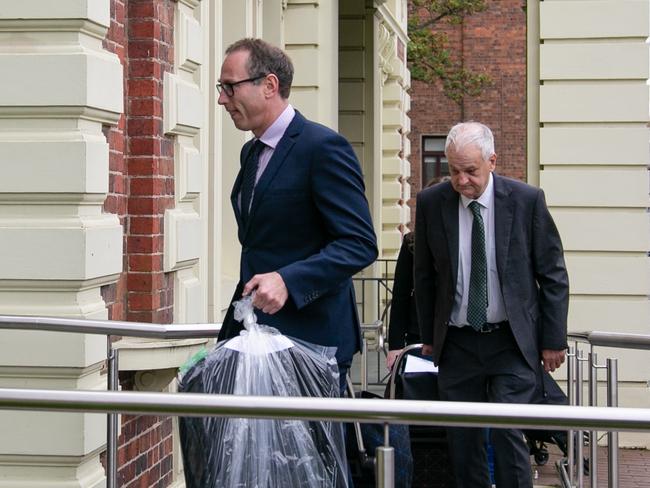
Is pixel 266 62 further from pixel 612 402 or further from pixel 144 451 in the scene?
pixel 144 451

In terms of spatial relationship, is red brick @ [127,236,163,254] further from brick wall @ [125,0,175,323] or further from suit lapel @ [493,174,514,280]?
suit lapel @ [493,174,514,280]

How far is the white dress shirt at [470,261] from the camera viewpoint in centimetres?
616

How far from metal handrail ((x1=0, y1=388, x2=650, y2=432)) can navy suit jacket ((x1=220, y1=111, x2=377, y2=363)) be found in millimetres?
974

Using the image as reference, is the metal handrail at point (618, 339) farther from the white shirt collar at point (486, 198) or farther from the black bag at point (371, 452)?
the black bag at point (371, 452)

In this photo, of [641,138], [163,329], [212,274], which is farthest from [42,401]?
[641,138]

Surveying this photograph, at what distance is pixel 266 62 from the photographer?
470 centimetres

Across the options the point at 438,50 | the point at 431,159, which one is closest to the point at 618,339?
the point at 438,50

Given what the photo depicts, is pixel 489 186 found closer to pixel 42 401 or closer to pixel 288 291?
pixel 288 291

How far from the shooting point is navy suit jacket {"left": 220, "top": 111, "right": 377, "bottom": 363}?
4578mm

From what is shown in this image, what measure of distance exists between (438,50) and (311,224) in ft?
84.9

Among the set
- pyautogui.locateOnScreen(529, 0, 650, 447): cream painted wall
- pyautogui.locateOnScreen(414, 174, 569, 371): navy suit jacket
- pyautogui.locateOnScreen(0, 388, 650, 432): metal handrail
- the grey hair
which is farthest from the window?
pyautogui.locateOnScreen(0, 388, 650, 432): metal handrail

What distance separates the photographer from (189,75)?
316 inches

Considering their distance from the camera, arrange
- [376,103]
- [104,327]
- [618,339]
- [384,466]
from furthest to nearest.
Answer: [376,103], [618,339], [104,327], [384,466]

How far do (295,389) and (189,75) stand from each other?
3.90 meters
